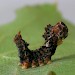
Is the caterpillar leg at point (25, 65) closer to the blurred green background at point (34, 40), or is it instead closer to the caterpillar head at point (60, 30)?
the blurred green background at point (34, 40)

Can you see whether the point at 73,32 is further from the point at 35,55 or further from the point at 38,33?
the point at 35,55

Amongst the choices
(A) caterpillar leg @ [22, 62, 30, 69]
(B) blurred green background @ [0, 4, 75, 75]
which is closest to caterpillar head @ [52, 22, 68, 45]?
(B) blurred green background @ [0, 4, 75, 75]

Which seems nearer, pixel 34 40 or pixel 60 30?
pixel 60 30

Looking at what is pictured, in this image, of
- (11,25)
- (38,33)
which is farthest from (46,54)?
(11,25)

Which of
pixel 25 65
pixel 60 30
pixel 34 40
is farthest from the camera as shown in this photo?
pixel 34 40

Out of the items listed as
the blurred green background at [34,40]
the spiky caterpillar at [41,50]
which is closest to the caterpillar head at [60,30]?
the spiky caterpillar at [41,50]

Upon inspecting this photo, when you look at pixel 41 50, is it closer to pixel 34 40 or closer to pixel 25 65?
pixel 25 65

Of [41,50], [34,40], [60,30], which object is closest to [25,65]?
[41,50]
